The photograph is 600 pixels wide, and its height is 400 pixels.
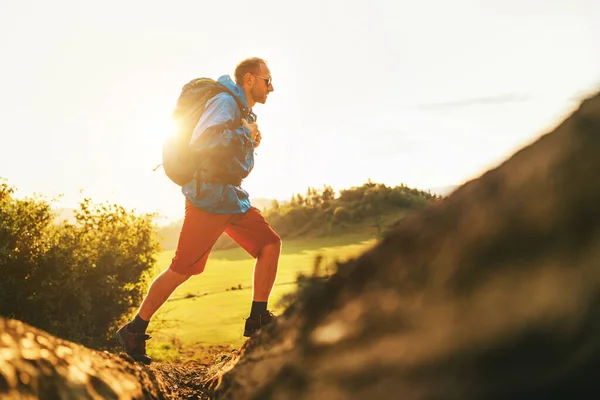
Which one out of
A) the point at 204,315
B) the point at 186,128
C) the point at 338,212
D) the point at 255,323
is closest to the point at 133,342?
the point at 255,323

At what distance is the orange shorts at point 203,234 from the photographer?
410 cm

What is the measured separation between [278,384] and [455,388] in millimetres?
612

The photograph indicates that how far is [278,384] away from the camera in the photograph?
138cm

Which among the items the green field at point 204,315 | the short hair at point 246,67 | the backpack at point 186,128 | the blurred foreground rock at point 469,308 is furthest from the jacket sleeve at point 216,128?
the blurred foreground rock at point 469,308

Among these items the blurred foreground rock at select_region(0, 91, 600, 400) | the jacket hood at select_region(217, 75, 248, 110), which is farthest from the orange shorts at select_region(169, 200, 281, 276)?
the blurred foreground rock at select_region(0, 91, 600, 400)

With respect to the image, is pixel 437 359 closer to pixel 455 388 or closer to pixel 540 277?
pixel 455 388

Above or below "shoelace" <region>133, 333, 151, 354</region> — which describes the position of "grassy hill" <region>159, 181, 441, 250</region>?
above

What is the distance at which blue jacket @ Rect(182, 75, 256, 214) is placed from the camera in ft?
13.1

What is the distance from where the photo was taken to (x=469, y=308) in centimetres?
103

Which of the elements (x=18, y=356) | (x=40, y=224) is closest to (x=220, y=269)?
(x=40, y=224)

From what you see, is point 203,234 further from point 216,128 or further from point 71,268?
point 71,268

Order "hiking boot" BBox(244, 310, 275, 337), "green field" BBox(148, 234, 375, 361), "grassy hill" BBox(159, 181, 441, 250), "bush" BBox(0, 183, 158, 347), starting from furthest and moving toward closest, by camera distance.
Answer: "grassy hill" BBox(159, 181, 441, 250), "green field" BBox(148, 234, 375, 361), "bush" BBox(0, 183, 158, 347), "hiking boot" BBox(244, 310, 275, 337)

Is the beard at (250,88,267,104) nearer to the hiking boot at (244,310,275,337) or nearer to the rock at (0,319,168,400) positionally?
the hiking boot at (244,310,275,337)

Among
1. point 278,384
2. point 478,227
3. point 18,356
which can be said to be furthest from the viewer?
point 18,356
